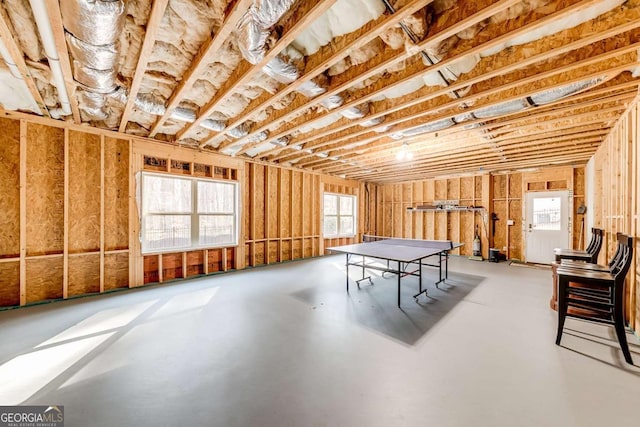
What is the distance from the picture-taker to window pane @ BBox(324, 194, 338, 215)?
8313mm

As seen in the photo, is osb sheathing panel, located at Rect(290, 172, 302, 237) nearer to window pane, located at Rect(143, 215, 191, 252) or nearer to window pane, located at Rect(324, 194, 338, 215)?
window pane, located at Rect(324, 194, 338, 215)

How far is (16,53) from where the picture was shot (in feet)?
6.90

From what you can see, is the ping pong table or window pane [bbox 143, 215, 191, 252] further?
window pane [bbox 143, 215, 191, 252]

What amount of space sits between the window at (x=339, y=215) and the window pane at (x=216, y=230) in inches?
130

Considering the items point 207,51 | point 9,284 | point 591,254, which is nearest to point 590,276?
point 591,254

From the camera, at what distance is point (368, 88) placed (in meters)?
2.81

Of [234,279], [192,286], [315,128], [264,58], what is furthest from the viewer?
[234,279]

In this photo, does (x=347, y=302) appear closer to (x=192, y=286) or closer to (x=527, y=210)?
(x=192, y=286)

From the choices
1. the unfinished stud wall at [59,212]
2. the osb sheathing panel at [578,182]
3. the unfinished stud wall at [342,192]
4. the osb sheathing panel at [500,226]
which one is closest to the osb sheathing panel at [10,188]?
the unfinished stud wall at [59,212]

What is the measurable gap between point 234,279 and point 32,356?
9.51ft

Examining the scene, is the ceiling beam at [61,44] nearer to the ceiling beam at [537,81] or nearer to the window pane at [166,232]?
the window pane at [166,232]

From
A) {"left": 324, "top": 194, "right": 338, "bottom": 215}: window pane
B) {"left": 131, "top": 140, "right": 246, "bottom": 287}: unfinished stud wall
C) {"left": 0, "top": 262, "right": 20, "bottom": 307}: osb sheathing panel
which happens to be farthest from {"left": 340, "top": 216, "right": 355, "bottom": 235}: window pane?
{"left": 0, "top": 262, "right": 20, "bottom": 307}: osb sheathing panel

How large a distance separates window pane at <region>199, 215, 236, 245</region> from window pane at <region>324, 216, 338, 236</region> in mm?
3357

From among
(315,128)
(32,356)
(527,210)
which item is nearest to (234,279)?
(32,356)
